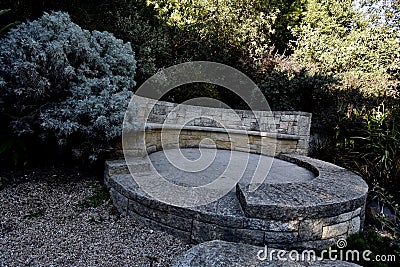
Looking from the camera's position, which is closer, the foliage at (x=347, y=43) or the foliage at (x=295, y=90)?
the foliage at (x=295, y=90)

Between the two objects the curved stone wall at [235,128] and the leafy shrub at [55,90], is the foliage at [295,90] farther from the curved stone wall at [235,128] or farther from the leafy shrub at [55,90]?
the leafy shrub at [55,90]

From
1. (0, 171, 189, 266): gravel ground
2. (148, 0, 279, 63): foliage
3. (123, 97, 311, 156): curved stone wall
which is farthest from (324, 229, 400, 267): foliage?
(148, 0, 279, 63): foliage

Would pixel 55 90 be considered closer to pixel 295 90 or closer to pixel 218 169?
pixel 218 169

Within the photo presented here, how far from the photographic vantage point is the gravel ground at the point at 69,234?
1967 mm

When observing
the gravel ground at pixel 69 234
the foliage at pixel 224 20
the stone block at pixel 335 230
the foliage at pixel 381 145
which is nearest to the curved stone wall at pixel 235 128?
the foliage at pixel 381 145

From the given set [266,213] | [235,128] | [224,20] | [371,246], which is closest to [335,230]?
[371,246]

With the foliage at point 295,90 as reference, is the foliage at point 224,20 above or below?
above

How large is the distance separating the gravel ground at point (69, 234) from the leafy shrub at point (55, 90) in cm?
60

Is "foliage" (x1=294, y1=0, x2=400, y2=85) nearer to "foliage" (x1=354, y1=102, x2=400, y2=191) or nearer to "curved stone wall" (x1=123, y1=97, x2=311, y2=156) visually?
"foliage" (x1=354, y1=102, x2=400, y2=191)

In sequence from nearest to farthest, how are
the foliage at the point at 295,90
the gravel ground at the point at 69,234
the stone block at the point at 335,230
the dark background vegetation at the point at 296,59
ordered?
the gravel ground at the point at 69,234, the stone block at the point at 335,230, the dark background vegetation at the point at 296,59, the foliage at the point at 295,90

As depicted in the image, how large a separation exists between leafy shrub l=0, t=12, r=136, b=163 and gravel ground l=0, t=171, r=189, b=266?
0.60 m

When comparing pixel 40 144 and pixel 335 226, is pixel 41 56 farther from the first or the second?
pixel 335 226

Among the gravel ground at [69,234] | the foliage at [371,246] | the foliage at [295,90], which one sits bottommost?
the gravel ground at [69,234]

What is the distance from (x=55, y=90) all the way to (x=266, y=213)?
2522 mm
